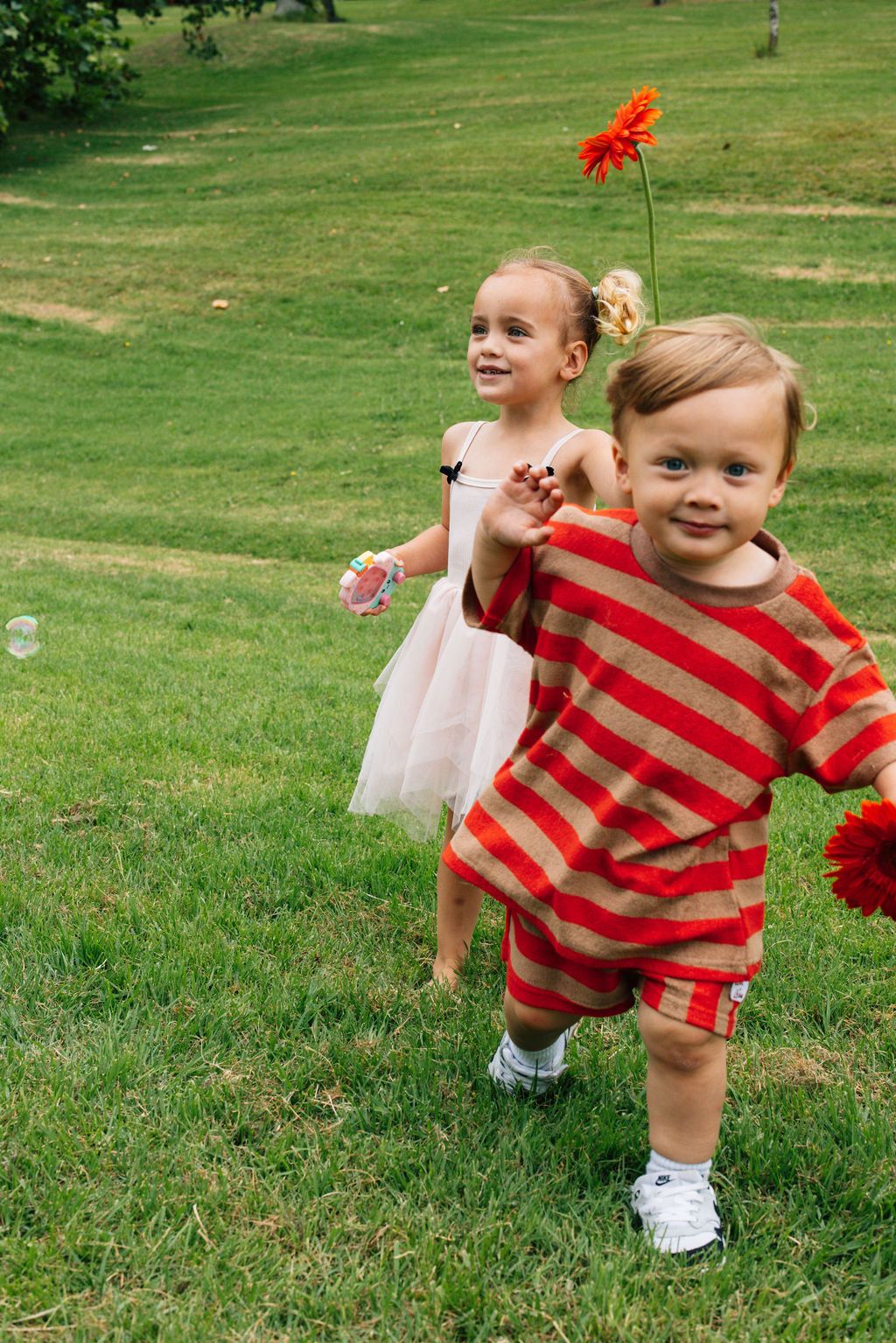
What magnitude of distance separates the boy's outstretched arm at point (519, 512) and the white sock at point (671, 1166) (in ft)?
3.63

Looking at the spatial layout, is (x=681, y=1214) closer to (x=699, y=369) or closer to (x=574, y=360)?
(x=699, y=369)

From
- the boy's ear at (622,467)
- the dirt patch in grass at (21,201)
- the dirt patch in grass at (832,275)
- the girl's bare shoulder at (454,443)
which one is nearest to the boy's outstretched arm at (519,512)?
the boy's ear at (622,467)

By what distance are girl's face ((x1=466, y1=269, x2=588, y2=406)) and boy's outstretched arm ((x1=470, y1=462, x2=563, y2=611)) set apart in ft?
2.51

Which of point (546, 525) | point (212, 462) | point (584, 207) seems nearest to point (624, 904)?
point (546, 525)

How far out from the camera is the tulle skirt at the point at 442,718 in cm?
277

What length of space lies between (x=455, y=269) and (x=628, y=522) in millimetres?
16873

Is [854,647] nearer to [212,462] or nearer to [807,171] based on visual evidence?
[212,462]

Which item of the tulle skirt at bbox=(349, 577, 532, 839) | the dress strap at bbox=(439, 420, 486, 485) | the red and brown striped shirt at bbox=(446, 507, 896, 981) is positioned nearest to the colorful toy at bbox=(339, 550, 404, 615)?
the tulle skirt at bbox=(349, 577, 532, 839)

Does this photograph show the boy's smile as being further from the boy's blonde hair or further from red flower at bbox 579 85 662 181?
red flower at bbox 579 85 662 181

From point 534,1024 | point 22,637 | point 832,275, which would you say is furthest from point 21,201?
point 534,1024

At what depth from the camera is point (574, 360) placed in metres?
2.77

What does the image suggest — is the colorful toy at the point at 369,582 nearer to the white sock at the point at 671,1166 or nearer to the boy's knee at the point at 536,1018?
the boy's knee at the point at 536,1018

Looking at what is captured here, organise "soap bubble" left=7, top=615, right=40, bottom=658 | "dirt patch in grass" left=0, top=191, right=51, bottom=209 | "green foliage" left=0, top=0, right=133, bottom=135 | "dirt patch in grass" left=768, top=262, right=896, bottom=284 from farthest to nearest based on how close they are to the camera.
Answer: "green foliage" left=0, top=0, right=133, bottom=135 < "dirt patch in grass" left=0, top=191, right=51, bottom=209 < "dirt patch in grass" left=768, top=262, right=896, bottom=284 < "soap bubble" left=7, top=615, right=40, bottom=658

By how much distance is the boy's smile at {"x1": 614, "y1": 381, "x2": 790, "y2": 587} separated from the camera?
5.88 feet
